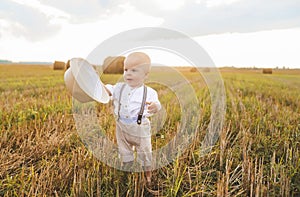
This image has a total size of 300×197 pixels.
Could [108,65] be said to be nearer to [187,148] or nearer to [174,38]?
[174,38]

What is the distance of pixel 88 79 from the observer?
1767mm

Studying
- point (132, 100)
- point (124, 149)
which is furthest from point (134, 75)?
point (124, 149)

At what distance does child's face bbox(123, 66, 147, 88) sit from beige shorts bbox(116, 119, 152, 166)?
0.28 meters

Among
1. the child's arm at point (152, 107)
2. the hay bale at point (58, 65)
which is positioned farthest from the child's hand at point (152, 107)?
the hay bale at point (58, 65)

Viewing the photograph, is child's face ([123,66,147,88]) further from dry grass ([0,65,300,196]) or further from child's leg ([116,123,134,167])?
child's leg ([116,123,134,167])

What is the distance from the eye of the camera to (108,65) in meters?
1.73

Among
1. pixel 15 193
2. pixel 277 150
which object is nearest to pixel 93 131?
pixel 15 193

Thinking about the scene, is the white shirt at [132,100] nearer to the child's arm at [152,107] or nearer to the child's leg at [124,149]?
the child's arm at [152,107]

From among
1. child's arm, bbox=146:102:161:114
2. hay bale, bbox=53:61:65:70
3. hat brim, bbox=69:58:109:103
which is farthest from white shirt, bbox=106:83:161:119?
hay bale, bbox=53:61:65:70

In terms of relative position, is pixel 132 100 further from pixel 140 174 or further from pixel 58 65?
pixel 58 65

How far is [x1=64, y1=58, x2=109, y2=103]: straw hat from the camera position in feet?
5.33

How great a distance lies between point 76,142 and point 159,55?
4.40 ft

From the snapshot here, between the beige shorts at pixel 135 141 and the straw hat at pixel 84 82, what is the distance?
0.25m

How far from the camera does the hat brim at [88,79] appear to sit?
1636mm
